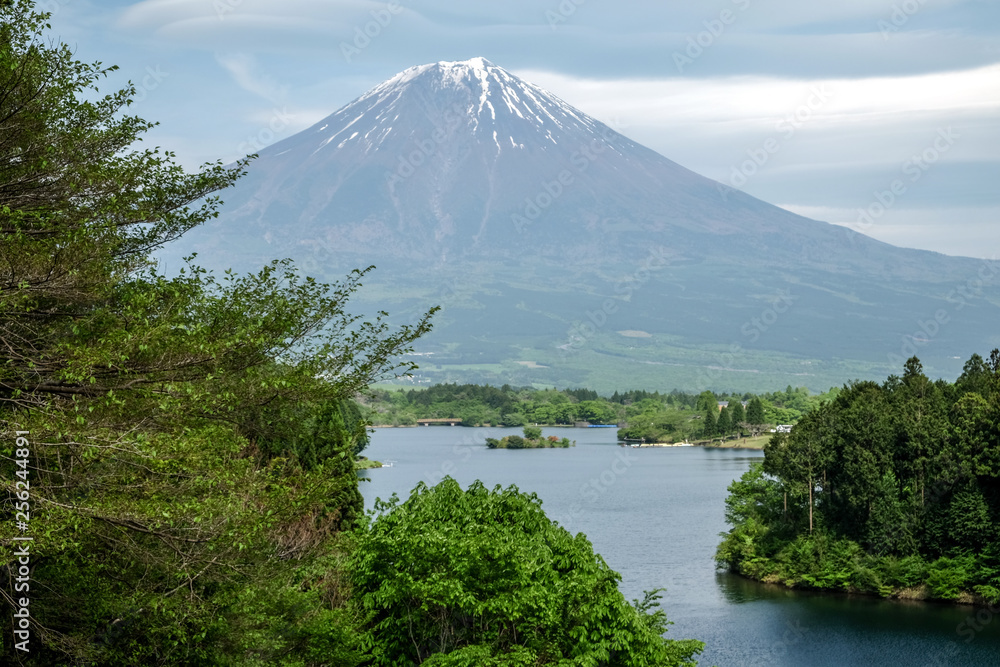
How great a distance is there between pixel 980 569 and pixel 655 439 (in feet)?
259

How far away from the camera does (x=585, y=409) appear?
139 metres

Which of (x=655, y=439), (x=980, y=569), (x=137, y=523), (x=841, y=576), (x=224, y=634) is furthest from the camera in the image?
(x=655, y=439)

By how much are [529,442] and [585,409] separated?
37213 mm

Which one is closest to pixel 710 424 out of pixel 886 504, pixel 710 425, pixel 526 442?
pixel 710 425

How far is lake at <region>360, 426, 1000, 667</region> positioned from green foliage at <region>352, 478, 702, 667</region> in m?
13.5

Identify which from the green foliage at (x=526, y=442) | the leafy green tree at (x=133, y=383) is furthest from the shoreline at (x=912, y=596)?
the green foliage at (x=526, y=442)

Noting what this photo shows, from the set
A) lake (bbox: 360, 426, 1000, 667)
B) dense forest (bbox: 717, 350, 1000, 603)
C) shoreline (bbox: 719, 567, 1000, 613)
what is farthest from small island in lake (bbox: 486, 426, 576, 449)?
shoreline (bbox: 719, 567, 1000, 613)

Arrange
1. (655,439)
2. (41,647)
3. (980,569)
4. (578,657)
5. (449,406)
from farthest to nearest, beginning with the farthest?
(449,406), (655,439), (980,569), (578,657), (41,647)

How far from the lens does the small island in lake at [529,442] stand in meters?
102

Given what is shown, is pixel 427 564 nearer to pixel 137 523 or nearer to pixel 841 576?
pixel 137 523

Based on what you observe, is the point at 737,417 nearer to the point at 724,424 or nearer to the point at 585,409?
the point at 724,424

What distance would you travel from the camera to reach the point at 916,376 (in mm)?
43719

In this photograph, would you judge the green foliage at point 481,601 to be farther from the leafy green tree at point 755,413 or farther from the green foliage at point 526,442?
the leafy green tree at point 755,413

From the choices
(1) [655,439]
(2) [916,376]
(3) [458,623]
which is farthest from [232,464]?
(1) [655,439]
